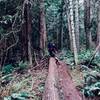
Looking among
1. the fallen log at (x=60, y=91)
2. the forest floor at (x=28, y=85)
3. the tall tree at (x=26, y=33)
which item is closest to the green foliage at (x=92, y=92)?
the fallen log at (x=60, y=91)

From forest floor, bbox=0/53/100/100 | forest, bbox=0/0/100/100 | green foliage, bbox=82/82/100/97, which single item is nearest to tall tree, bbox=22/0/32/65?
forest, bbox=0/0/100/100

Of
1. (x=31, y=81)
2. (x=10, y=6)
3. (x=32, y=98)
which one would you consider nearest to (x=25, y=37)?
(x=10, y=6)

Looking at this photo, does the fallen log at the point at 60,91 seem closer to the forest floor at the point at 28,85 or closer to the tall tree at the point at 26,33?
the forest floor at the point at 28,85

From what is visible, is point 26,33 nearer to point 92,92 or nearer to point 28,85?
point 28,85

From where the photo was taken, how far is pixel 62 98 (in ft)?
21.4

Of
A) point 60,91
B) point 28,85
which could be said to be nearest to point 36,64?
point 28,85

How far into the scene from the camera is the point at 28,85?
32.8ft

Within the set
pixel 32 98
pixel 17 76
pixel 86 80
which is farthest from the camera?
pixel 17 76

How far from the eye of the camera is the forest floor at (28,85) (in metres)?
8.04

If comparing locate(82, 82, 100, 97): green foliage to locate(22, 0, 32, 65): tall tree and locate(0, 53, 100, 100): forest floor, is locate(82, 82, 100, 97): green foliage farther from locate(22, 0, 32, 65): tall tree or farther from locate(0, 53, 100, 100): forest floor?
locate(22, 0, 32, 65): tall tree

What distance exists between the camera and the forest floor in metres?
8.04

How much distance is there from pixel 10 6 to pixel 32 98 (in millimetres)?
8560

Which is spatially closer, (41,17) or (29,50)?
(29,50)

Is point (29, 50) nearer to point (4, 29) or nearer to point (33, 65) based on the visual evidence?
point (33, 65)
